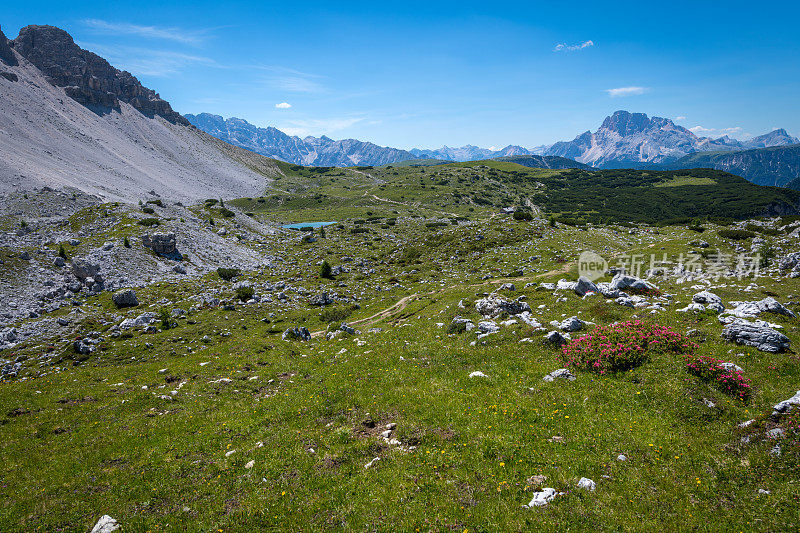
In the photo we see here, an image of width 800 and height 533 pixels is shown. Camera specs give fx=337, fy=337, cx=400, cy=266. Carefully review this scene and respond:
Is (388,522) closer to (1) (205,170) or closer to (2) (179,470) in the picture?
(2) (179,470)

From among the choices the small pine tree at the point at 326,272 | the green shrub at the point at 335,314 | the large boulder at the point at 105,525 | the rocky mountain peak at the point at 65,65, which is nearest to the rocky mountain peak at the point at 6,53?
the rocky mountain peak at the point at 65,65

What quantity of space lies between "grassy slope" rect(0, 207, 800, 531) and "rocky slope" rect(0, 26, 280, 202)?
7712cm

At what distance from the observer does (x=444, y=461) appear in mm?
11953

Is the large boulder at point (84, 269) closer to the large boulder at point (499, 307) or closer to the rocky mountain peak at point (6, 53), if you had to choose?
the large boulder at point (499, 307)

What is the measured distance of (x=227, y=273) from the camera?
55.1m

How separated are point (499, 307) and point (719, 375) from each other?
48.8 ft

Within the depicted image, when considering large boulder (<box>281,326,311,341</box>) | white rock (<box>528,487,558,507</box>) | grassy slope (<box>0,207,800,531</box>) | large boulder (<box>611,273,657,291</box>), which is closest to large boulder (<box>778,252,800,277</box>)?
large boulder (<box>611,273,657,291</box>)

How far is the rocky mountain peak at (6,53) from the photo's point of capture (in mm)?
148625

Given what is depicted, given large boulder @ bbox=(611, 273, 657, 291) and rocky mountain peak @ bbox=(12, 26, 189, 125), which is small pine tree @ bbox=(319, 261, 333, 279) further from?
rocky mountain peak @ bbox=(12, 26, 189, 125)

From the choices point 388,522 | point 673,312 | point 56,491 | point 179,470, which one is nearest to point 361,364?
point 179,470

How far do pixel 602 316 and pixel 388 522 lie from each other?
20.2m

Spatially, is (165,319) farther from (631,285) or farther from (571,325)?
(631,285)

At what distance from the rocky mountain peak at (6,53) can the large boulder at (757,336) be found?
247314 millimetres

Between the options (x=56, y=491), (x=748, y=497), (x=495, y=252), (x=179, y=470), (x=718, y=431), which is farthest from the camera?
(x=495, y=252)
